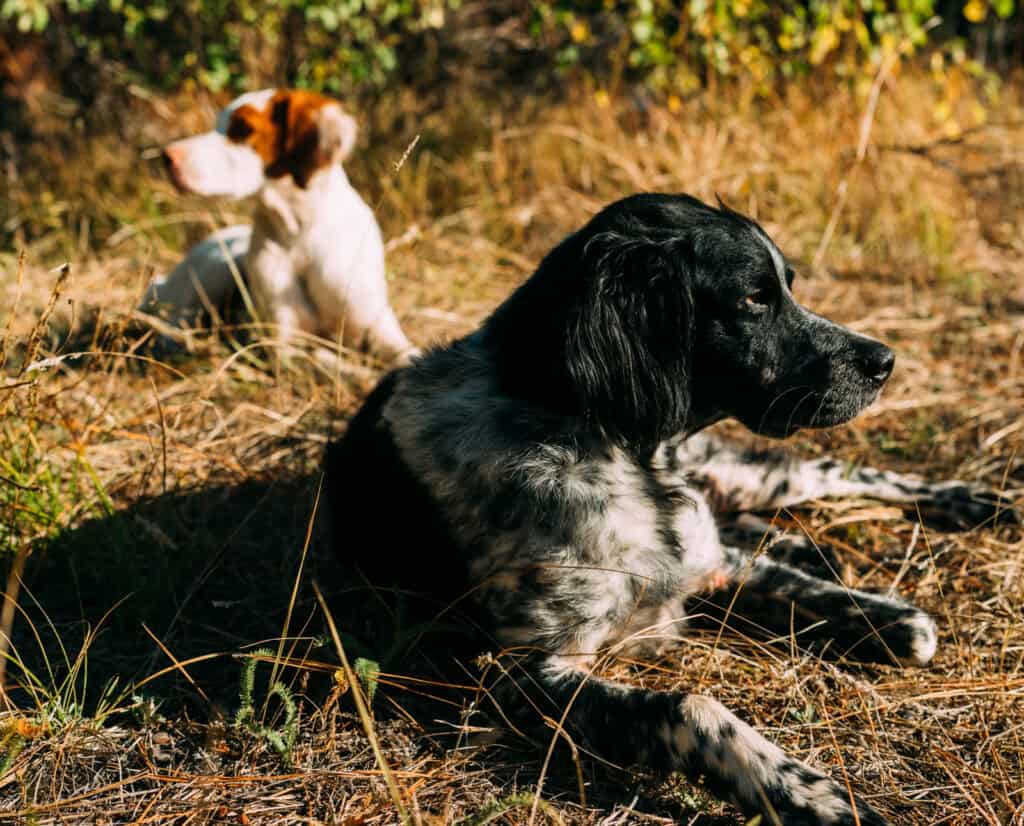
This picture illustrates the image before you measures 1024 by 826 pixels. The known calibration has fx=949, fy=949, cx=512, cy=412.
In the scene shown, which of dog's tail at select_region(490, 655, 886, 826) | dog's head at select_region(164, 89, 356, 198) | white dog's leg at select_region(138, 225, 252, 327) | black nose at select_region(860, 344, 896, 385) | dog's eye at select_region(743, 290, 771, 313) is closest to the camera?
dog's tail at select_region(490, 655, 886, 826)

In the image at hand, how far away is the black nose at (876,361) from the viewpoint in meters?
2.39

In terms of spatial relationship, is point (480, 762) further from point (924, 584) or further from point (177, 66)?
point (177, 66)

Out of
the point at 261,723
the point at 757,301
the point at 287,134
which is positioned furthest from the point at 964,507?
the point at 287,134

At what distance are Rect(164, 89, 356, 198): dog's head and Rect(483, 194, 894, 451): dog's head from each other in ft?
6.08

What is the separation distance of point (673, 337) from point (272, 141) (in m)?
2.42

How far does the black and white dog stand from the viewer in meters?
2.07

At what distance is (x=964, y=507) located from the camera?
2994mm

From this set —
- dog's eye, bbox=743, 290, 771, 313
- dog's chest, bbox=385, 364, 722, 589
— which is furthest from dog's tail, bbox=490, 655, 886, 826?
dog's eye, bbox=743, 290, 771, 313

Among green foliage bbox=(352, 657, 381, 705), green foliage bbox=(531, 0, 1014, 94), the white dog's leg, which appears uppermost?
green foliage bbox=(531, 0, 1014, 94)

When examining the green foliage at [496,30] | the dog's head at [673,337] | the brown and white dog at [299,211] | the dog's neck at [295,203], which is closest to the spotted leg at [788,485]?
the dog's head at [673,337]

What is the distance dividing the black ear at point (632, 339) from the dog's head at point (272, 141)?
6.99 ft

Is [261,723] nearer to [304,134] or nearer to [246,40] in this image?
[304,134]

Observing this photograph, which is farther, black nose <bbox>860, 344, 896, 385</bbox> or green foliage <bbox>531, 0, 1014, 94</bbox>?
green foliage <bbox>531, 0, 1014, 94</bbox>

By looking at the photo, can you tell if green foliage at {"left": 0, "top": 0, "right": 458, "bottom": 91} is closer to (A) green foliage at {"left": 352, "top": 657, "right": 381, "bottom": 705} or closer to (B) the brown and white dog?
(B) the brown and white dog
